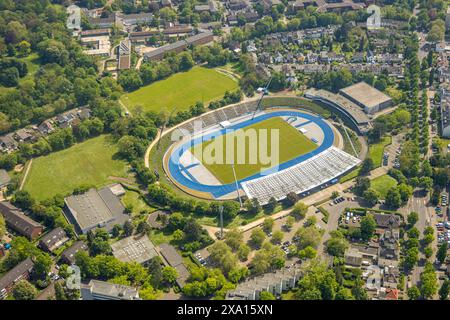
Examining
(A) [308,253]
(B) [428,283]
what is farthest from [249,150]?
(B) [428,283]

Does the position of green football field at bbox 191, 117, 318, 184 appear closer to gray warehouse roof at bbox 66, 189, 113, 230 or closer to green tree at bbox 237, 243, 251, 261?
green tree at bbox 237, 243, 251, 261

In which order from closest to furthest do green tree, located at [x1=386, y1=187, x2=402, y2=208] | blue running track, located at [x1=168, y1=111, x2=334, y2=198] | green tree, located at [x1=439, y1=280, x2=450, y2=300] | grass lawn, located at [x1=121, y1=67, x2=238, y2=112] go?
green tree, located at [x1=439, y1=280, x2=450, y2=300] → green tree, located at [x1=386, y1=187, x2=402, y2=208] → blue running track, located at [x1=168, y1=111, x2=334, y2=198] → grass lawn, located at [x1=121, y1=67, x2=238, y2=112]

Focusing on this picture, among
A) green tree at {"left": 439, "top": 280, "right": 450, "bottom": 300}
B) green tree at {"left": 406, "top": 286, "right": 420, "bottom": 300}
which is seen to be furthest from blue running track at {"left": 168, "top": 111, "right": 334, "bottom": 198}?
green tree at {"left": 439, "top": 280, "right": 450, "bottom": 300}

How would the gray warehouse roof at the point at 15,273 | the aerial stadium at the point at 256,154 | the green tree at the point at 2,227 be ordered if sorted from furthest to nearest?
the aerial stadium at the point at 256,154
the green tree at the point at 2,227
the gray warehouse roof at the point at 15,273

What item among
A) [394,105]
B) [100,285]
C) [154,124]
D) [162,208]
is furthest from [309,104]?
[100,285]

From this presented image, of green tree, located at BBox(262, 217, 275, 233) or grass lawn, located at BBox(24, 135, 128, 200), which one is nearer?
green tree, located at BBox(262, 217, 275, 233)

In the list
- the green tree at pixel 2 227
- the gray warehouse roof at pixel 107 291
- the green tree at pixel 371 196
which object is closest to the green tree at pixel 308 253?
the green tree at pixel 371 196

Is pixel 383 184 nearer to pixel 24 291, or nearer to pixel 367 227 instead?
pixel 367 227

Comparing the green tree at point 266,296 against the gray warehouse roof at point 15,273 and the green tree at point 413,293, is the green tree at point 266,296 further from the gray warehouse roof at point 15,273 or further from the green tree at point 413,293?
the gray warehouse roof at point 15,273
